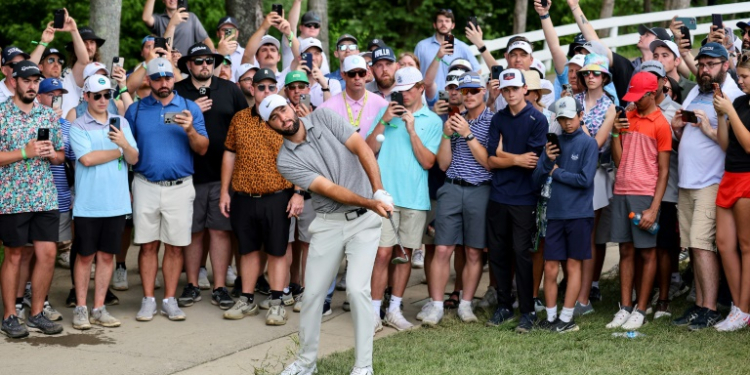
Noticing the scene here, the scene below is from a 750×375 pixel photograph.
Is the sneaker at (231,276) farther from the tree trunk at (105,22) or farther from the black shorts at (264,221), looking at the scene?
the tree trunk at (105,22)

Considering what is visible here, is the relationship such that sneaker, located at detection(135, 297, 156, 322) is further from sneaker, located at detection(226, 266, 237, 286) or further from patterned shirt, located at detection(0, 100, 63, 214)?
sneaker, located at detection(226, 266, 237, 286)

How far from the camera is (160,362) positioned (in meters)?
8.20

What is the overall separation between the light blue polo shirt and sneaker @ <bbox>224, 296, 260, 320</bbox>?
5.74ft

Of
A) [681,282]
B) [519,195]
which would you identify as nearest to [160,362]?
[519,195]

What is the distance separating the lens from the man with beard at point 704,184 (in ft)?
29.3

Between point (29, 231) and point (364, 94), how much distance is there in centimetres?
334

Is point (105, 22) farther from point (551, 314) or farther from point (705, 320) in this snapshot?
point (705, 320)

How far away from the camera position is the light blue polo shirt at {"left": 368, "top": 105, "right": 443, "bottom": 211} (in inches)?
372

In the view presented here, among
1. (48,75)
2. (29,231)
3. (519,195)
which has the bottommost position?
(29,231)

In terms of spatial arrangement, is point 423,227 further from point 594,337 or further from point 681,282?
point 681,282

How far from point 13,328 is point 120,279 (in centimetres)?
198

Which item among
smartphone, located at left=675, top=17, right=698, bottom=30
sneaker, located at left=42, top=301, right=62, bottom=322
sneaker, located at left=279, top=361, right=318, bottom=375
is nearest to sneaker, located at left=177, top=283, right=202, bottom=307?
sneaker, located at left=42, top=301, right=62, bottom=322

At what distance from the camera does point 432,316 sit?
30.7ft

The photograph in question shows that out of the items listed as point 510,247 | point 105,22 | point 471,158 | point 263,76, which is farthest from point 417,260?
point 105,22
